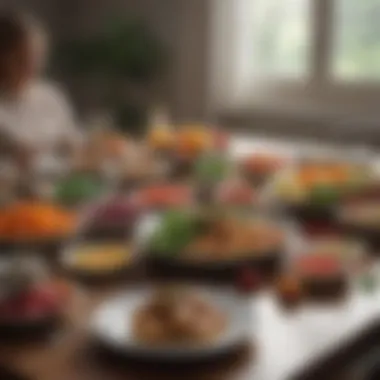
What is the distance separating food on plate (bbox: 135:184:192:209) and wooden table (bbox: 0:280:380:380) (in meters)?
0.60

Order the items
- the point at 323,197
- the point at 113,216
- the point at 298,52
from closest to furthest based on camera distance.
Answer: the point at 113,216
the point at 323,197
the point at 298,52

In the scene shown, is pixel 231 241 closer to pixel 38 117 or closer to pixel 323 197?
pixel 323 197

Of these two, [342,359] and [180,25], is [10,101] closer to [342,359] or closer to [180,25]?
[180,25]

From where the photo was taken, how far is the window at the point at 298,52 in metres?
4.26

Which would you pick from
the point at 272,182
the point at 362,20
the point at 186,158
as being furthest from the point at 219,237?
the point at 362,20

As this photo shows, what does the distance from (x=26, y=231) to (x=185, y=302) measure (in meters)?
0.53

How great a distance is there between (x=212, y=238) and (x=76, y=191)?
50 centimetres

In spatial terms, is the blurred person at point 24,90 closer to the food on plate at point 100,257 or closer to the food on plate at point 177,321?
the food on plate at point 100,257

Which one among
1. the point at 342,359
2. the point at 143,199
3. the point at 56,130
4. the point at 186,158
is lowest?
the point at 342,359

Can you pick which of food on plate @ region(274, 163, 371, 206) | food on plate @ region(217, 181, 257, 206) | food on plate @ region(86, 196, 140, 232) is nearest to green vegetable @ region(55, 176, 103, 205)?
food on plate @ region(86, 196, 140, 232)

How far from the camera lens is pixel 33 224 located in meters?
1.95

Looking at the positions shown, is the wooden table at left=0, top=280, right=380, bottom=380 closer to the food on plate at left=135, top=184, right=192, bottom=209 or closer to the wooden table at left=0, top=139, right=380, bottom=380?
the wooden table at left=0, top=139, right=380, bottom=380

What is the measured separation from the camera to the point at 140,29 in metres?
4.50

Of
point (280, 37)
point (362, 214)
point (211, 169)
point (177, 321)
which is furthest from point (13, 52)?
point (177, 321)
